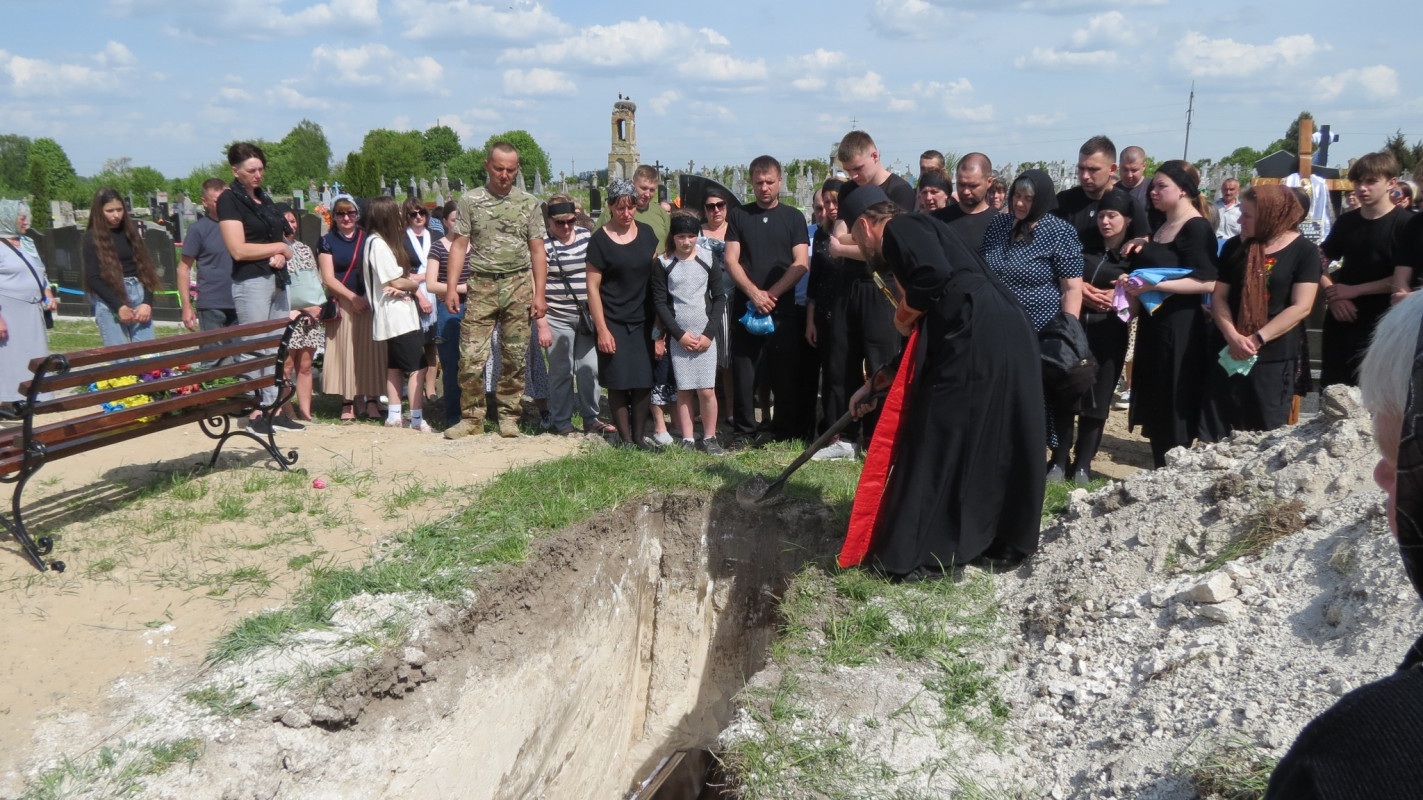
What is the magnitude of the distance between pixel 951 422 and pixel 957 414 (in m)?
0.04

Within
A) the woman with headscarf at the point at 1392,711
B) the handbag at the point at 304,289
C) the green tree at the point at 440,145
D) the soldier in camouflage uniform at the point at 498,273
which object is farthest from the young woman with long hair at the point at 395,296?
the green tree at the point at 440,145

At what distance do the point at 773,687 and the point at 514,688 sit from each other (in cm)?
123

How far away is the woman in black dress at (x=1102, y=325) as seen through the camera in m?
6.04

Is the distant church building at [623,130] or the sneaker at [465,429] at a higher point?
the distant church building at [623,130]

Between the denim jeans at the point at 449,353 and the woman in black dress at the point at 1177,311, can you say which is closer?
the woman in black dress at the point at 1177,311

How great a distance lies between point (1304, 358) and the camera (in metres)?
5.78

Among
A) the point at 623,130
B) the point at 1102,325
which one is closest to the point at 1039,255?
the point at 1102,325

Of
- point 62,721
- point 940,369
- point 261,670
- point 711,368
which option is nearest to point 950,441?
point 940,369

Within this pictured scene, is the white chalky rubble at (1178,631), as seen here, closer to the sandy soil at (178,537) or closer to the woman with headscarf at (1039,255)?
the woman with headscarf at (1039,255)

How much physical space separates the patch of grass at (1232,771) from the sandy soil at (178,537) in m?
3.61

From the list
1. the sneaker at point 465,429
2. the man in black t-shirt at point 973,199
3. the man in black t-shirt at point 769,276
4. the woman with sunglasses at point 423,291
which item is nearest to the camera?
the man in black t-shirt at point 973,199

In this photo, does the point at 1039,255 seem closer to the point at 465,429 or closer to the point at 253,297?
the point at 465,429

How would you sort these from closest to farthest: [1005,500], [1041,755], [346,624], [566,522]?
[1041,755] → [346,624] → [1005,500] → [566,522]

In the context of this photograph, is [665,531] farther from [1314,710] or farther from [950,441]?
[1314,710]
